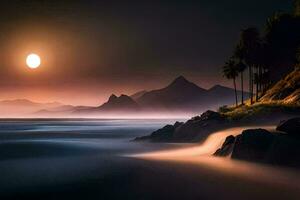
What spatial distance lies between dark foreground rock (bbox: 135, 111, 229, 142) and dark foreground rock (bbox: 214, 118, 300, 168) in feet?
65.1

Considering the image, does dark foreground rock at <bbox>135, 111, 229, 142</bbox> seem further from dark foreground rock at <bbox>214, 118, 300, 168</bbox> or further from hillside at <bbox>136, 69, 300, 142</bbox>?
dark foreground rock at <bbox>214, 118, 300, 168</bbox>

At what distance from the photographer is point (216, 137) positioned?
53.6 m

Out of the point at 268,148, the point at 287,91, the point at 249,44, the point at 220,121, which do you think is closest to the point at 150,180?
the point at 268,148

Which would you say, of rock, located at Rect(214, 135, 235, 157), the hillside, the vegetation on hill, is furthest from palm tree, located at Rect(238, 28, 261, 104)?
rock, located at Rect(214, 135, 235, 157)

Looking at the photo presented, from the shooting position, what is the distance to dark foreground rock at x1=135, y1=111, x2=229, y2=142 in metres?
60.5

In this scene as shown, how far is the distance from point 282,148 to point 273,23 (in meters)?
81.0

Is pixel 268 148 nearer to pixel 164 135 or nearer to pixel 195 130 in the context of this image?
pixel 195 130

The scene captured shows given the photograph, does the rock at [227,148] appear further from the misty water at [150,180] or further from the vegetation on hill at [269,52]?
the vegetation on hill at [269,52]

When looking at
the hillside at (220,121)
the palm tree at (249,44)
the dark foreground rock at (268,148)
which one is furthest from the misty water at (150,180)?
the palm tree at (249,44)

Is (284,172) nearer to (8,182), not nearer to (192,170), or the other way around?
(192,170)

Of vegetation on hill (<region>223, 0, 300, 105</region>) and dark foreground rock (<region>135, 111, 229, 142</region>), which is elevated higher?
vegetation on hill (<region>223, 0, 300, 105</region>)

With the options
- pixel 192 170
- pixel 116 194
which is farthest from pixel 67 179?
pixel 192 170

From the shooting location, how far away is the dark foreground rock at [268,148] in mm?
34031

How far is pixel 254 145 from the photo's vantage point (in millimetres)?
37375
